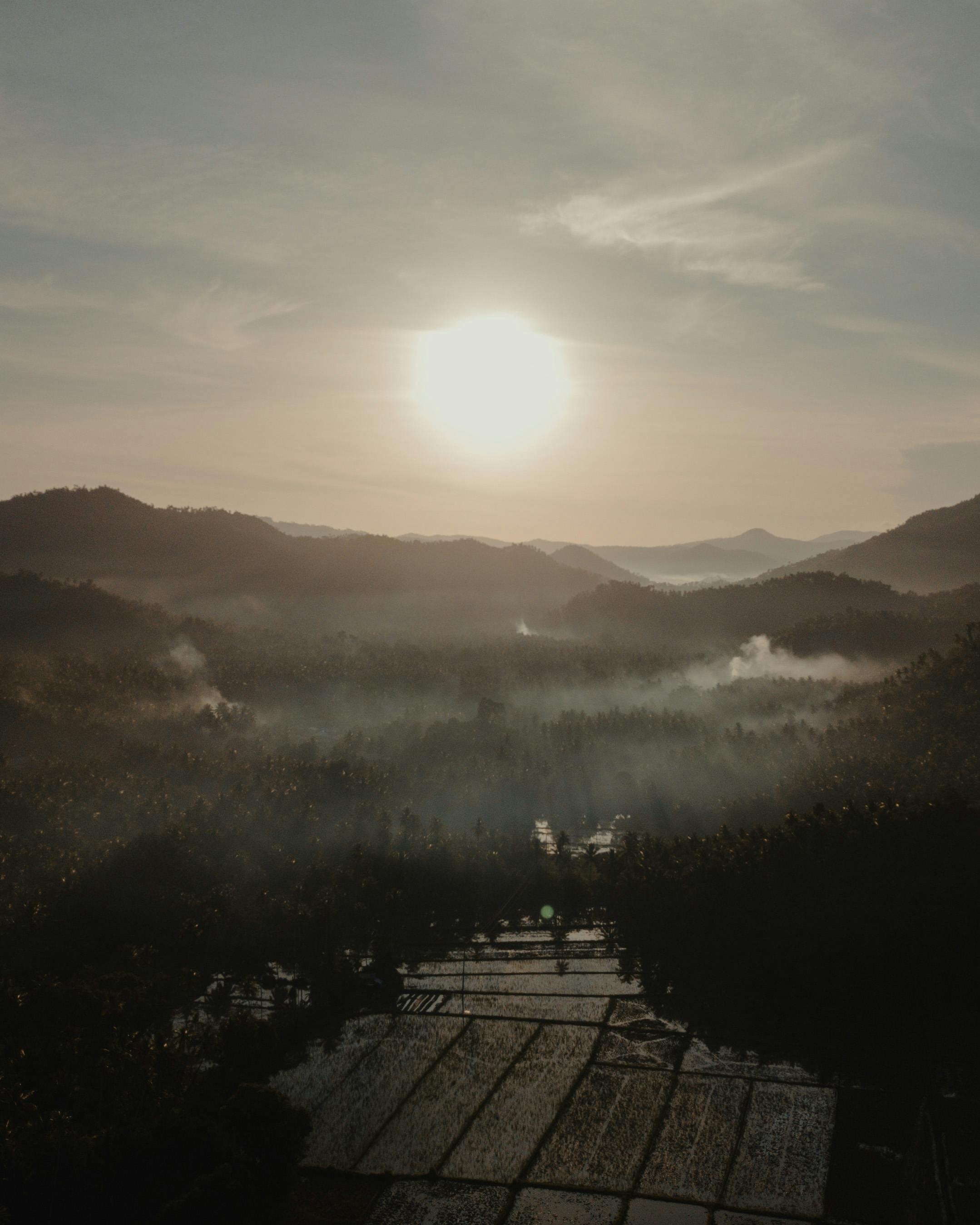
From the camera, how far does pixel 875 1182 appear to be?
21.5m

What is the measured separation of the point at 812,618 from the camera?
498ft

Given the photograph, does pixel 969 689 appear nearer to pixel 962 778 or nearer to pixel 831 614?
pixel 962 778

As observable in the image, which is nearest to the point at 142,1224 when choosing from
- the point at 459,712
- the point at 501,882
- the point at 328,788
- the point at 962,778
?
the point at 501,882

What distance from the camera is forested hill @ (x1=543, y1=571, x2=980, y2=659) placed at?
5022 inches

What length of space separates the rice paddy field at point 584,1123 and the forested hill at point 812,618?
4132 inches

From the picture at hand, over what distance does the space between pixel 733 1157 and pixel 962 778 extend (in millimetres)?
30723

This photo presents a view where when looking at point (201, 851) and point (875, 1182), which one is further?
point (201, 851)

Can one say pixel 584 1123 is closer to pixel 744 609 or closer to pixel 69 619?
pixel 69 619

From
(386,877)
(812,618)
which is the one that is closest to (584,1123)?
(386,877)

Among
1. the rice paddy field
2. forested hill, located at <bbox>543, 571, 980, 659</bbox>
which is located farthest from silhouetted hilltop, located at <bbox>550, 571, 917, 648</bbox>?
the rice paddy field

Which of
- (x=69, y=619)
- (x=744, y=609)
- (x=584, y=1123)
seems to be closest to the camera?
(x=584, y=1123)

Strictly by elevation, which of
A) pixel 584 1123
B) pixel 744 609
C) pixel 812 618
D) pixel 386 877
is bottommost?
pixel 584 1123

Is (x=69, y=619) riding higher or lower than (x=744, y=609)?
higher

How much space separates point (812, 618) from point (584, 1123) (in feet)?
452
